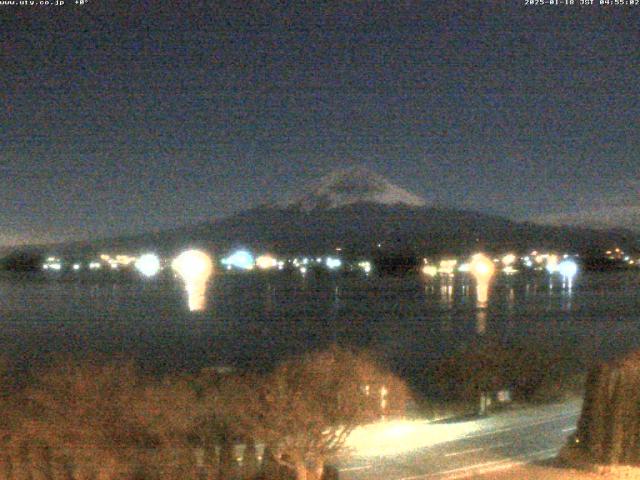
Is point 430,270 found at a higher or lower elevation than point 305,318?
higher

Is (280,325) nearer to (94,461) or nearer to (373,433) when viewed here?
(373,433)

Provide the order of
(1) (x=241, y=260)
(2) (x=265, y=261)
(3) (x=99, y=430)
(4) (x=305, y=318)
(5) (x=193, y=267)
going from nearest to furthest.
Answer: (3) (x=99, y=430)
(4) (x=305, y=318)
(2) (x=265, y=261)
(1) (x=241, y=260)
(5) (x=193, y=267)

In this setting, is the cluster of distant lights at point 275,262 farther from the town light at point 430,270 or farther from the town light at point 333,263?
the town light at point 430,270

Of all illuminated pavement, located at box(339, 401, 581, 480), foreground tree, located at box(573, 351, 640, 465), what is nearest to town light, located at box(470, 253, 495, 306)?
illuminated pavement, located at box(339, 401, 581, 480)

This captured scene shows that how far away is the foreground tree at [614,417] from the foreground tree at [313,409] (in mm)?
2031

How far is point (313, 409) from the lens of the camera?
7.69 meters

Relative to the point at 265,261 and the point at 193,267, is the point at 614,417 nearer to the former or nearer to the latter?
the point at 265,261

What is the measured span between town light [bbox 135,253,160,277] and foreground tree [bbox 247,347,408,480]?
148 ft

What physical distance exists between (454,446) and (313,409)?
9.48 ft

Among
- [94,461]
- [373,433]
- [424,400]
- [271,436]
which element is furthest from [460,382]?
[94,461]

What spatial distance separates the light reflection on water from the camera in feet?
75.2

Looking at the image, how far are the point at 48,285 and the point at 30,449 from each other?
42132mm

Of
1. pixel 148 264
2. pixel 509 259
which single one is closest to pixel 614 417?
pixel 509 259

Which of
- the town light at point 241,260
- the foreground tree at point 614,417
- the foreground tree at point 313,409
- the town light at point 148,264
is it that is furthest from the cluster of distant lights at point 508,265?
the foreground tree at point 313,409
